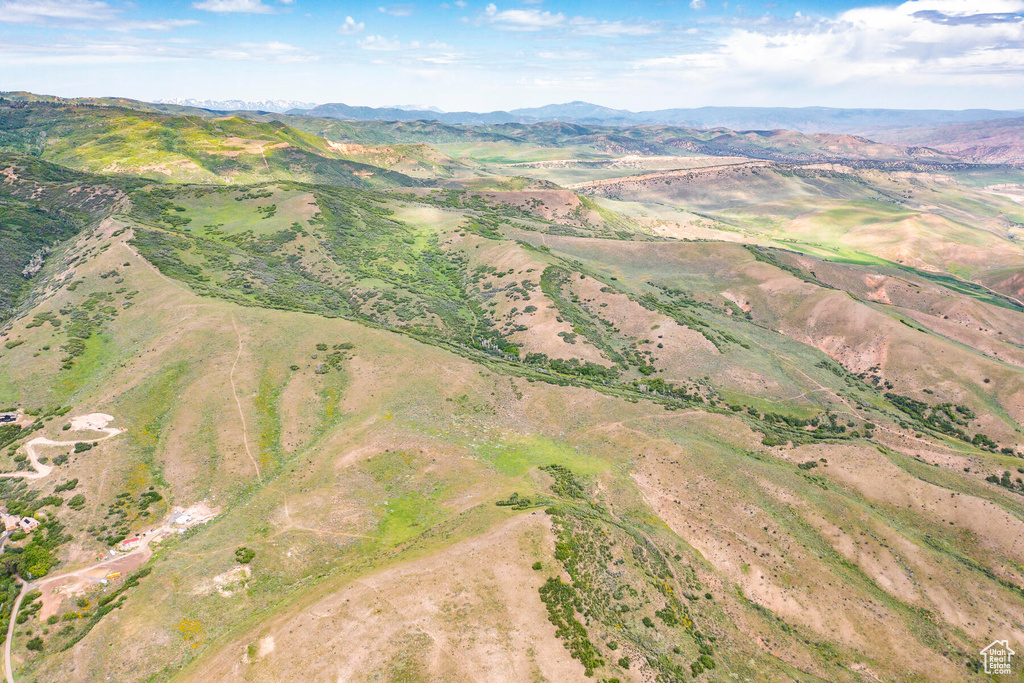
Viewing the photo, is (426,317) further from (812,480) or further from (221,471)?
(812,480)

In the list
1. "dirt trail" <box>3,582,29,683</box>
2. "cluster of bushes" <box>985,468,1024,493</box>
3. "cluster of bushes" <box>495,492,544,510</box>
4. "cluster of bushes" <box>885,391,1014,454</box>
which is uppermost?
"cluster of bushes" <box>495,492,544,510</box>

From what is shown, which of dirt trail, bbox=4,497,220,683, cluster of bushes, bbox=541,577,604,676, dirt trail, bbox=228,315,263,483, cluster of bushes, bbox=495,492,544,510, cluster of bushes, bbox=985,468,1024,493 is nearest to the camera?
cluster of bushes, bbox=541,577,604,676

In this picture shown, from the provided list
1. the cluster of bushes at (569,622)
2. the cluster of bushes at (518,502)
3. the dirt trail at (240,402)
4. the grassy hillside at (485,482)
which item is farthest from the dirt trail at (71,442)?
the cluster of bushes at (569,622)

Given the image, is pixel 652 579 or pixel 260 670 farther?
pixel 652 579

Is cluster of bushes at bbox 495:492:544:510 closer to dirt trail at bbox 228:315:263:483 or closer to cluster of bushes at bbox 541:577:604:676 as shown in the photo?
cluster of bushes at bbox 541:577:604:676

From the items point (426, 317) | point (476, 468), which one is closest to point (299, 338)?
point (426, 317)

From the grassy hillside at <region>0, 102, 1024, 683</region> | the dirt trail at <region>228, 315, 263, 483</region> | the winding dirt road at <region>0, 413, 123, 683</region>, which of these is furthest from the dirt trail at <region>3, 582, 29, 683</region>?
the dirt trail at <region>228, 315, 263, 483</region>

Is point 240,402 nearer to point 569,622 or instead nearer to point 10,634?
point 10,634
